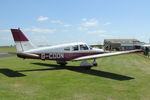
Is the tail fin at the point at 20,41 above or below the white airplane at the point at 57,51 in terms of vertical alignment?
above

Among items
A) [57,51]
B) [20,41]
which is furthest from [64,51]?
[20,41]

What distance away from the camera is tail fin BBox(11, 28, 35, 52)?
11936 mm

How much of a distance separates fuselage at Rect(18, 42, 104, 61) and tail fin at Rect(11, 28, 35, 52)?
0.54 m

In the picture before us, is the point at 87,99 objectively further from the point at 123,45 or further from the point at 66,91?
the point at 123,45

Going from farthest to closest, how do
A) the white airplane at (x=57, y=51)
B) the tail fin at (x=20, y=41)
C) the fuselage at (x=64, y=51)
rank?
the fuselage at (x=64, y=51) → the white airplane at (x=57, y=51) → the tail fin at (x=20, y=41)

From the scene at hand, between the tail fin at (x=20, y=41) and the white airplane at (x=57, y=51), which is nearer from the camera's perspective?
the tail fin at (x=20, y=41)

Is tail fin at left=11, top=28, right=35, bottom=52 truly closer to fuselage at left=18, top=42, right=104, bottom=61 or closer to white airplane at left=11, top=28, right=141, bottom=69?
white airplane at left=11, top=28, right=141, bottom=69

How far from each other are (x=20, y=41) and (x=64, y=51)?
418cm

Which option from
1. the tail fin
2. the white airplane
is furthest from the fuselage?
the tail fin

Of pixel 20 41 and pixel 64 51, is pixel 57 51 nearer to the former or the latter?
pixel 64 51

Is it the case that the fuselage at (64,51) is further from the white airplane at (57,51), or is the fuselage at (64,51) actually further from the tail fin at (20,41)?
the tail fin at (20,41)

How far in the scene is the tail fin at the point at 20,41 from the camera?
1194 centimetres

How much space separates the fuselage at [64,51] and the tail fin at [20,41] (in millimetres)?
542

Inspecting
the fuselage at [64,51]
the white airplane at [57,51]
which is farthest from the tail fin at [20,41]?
the fuselage at [64,51]
